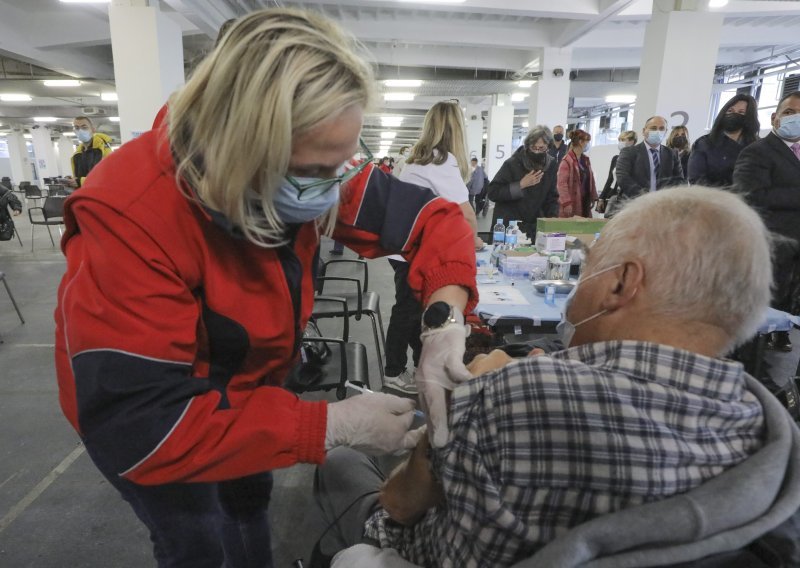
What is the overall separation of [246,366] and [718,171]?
418 centimetres

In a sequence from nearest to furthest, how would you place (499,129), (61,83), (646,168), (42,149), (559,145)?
(646,168)
(559,145)
(61,83)
(499,129)
(42,149)

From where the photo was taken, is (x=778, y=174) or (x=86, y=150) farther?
(x=86, y=150)

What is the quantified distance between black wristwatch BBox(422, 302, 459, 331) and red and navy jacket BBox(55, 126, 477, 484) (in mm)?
314

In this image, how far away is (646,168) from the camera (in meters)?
4.25

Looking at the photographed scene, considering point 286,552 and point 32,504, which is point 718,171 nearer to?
point 286,552

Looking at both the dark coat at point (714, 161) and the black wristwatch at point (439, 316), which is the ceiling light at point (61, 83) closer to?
the dark coat at point (714, 161)

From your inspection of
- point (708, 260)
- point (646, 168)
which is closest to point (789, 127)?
point (646, 168)

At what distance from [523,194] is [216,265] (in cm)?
328

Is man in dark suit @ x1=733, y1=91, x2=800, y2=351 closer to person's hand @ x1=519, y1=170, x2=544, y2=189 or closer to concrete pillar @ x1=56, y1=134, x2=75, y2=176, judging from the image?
person's hand @ x1=519, y1=170, x2=544, y2=189

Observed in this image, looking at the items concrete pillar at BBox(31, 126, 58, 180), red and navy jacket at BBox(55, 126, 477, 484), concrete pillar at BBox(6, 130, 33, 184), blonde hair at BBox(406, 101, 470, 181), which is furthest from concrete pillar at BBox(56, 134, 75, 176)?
red and navy jacket at BBox(55, 126, 477, 484)

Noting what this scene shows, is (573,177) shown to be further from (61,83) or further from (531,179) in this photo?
(61,83)

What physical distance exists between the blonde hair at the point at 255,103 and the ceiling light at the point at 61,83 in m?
13.8

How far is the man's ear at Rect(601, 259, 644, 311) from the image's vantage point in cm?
81

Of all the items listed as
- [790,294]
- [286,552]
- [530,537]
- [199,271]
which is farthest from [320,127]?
[790,294]
